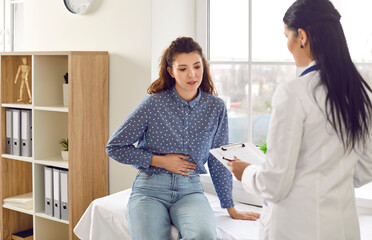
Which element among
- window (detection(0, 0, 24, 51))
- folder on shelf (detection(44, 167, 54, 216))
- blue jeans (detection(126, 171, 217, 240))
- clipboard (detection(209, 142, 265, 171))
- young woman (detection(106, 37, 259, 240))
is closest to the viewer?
clipboard (detection(209, 142, 265, 171))

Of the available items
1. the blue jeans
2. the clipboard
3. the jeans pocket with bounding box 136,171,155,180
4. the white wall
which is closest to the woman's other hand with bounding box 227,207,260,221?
the blue jeans

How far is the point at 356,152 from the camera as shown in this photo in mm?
1312

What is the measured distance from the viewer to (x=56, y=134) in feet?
9.69

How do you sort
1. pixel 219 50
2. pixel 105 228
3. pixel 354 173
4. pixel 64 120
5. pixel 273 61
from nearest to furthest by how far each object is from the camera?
pixel 354 173 → pixel 105 228 → pixel 273 61 → pixel 219 50 → pixel 64 120

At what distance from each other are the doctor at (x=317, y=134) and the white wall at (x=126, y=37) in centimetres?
138

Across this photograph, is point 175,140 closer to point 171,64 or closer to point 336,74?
point 171,64

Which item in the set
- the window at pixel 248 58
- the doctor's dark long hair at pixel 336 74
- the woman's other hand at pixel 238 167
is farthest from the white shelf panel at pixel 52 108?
the doctor's dark long hair at pixel 336 74

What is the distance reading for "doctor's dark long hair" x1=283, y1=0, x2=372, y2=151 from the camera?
1246 mm

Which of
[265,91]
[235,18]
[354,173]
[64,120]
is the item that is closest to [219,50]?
[235,18]

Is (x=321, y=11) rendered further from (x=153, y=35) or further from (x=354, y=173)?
(x=153, y=35)

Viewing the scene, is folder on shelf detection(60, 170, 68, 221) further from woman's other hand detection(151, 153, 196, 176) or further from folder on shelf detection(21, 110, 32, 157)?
woman's other hand detection(151, 153, 196, 176)

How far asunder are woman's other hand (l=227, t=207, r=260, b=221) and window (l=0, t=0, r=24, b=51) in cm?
250

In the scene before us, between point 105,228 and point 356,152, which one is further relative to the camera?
point 105,228

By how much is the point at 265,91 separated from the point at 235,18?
48cm
